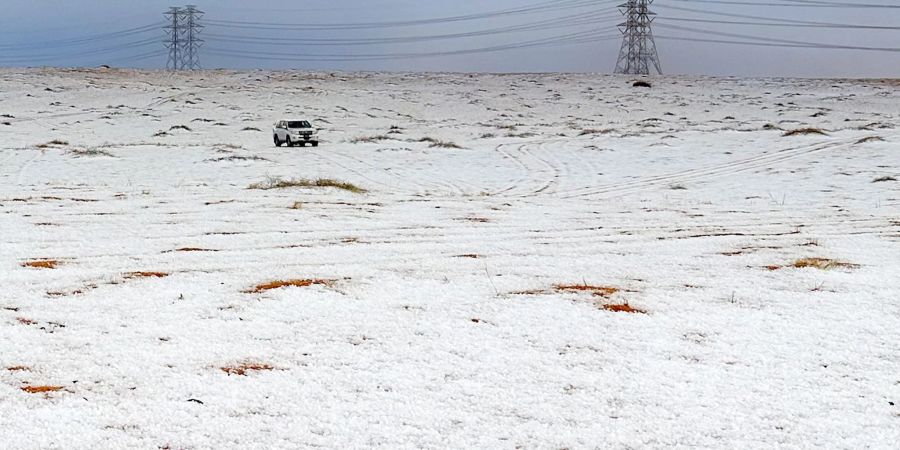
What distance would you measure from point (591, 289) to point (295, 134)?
25.2 metres

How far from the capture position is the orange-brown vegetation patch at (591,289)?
7.01 meters

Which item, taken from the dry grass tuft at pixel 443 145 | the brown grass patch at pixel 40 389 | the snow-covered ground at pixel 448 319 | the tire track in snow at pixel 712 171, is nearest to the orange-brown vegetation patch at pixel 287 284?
the snow-covered ground at pixel 448 319

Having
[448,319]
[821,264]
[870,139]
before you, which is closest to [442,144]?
[870,139]

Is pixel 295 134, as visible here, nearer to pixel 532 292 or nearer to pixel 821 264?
pixel 821 264

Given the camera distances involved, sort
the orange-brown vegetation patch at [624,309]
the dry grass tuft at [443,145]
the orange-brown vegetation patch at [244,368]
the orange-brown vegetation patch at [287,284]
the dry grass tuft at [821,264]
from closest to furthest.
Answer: the orange-brown vegetation patch at [244,368] < the orange-brown vegetation patch at [624,309] < the orange-brown vegetation patch at [287,284] < the dry grass tuft at [821,264] < the dry grass tuft at [443,145]

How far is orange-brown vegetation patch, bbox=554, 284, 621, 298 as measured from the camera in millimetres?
7008

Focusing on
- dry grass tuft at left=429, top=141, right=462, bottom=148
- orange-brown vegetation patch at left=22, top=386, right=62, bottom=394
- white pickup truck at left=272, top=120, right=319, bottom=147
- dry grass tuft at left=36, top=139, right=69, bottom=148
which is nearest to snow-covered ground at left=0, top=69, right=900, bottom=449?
orange-brown vegetation patch at left=22, top=386, right=62, bottom=394

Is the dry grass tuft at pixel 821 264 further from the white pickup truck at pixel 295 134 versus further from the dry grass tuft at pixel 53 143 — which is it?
the dry grass tuft at pixel 53 143

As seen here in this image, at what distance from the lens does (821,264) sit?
8.34 meters

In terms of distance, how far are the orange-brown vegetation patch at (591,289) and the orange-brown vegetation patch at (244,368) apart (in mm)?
2905

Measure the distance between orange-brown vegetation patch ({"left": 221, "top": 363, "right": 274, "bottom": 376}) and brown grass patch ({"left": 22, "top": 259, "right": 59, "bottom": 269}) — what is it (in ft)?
12.0

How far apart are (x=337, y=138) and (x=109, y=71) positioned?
41335mm

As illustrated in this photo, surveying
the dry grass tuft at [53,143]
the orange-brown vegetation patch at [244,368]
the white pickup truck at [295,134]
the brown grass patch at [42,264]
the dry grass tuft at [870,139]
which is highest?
the dry grass tuft at [870,139]

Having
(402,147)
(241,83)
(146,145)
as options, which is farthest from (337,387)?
(241,83)
